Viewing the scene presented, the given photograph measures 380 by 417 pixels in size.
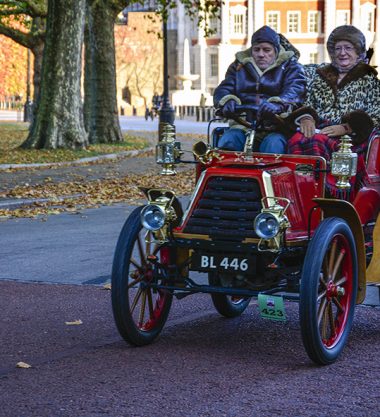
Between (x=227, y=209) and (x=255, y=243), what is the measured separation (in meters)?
0.31

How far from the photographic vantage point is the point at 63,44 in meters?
26.4

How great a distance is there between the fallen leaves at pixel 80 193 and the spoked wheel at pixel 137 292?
7589 millimetres

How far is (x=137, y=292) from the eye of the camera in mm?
7047

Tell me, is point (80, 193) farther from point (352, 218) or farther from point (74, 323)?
point (352, 218)

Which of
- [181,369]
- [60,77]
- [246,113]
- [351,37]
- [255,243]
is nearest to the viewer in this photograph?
[181,369]

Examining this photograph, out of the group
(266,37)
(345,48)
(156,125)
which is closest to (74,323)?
(266,37)

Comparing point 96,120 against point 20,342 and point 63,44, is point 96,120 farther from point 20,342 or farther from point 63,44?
point 20,342

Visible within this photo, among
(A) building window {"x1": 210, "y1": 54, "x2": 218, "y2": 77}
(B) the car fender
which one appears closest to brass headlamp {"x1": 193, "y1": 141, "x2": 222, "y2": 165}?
(B) the car fender

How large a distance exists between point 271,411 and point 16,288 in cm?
401

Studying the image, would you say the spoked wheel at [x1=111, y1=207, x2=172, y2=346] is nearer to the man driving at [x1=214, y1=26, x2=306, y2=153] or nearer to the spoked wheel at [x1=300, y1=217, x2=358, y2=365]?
the man driving at [x1=214, y1=26, x2=306, y2=153]

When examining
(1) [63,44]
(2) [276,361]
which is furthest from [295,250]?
(1) [63,44]

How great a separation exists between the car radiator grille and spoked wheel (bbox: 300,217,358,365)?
46cm

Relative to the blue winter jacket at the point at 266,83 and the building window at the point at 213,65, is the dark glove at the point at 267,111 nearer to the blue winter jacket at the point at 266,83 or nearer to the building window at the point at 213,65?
the blue winter jacket at the point at 266,83

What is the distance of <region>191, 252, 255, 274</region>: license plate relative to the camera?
264 inches
